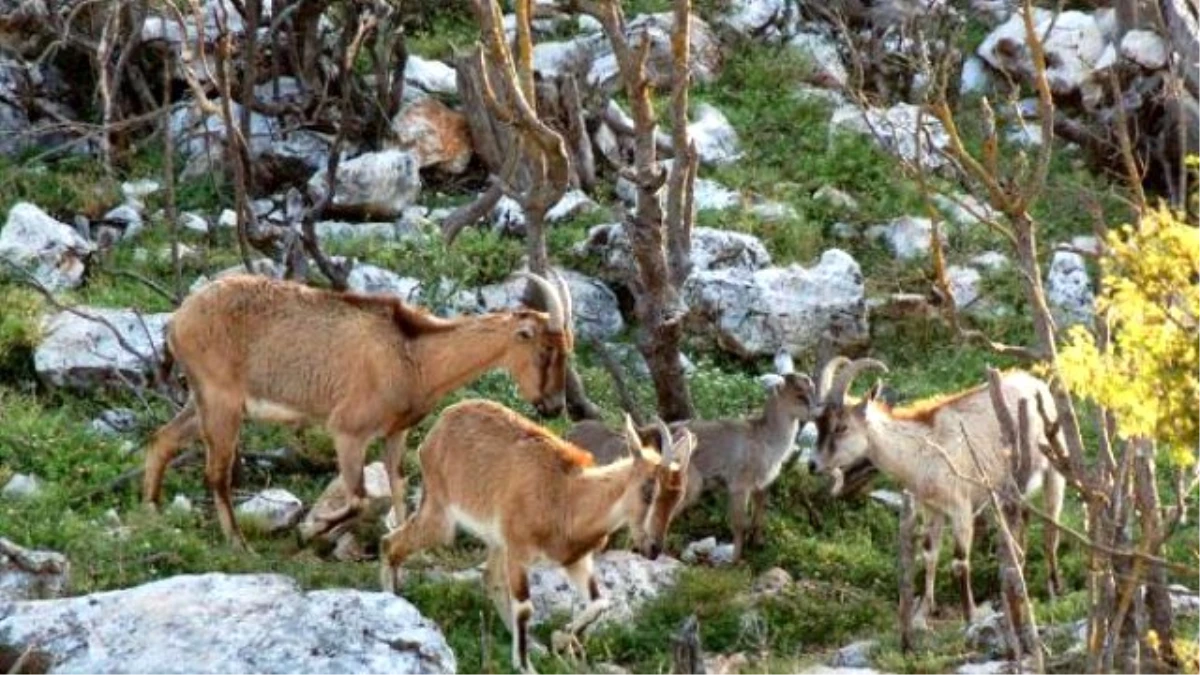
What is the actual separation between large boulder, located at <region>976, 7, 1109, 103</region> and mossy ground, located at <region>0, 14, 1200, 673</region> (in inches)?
26.1

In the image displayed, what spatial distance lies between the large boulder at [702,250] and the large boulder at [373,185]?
1467mm

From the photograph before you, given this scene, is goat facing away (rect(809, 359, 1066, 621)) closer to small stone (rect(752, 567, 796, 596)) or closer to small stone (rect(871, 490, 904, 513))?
small stone (rect(871, 490, 904, 513))

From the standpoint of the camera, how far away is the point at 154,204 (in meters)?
17.8

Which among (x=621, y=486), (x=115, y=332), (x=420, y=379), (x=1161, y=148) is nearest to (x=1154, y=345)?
(x=621, y=486)

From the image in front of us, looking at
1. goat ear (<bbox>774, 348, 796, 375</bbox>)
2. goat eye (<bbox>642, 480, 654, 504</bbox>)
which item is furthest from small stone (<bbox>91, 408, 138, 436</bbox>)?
goat ear (<bbox>774, 348, 796, 375</bbox>)

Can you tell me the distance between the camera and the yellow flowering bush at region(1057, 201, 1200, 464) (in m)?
7.12

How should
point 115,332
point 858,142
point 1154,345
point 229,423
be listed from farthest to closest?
point 858,142 → point 115,332 → point 229,423 → point 1154,345

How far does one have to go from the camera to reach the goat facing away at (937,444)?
1318 cm

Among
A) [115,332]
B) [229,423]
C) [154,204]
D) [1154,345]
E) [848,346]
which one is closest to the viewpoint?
[1154,345]

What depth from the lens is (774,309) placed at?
16.5 metres

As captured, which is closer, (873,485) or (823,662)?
(823,662)

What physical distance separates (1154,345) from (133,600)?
5097 mm

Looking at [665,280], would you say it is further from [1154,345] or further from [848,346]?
[1154,345]

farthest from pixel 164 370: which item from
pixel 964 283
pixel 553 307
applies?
pixel 964 283
